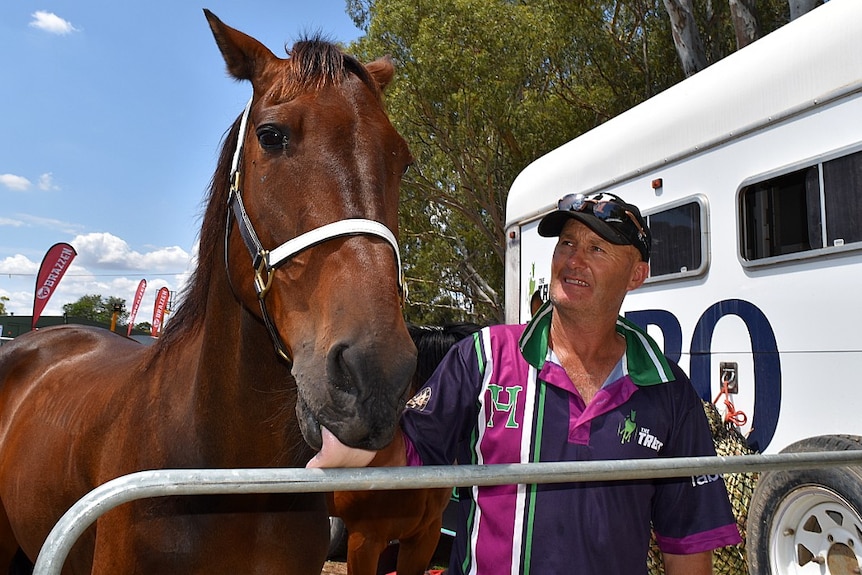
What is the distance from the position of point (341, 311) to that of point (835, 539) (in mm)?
3038

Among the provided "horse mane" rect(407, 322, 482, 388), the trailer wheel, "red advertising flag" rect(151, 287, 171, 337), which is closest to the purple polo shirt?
the trailer wheel

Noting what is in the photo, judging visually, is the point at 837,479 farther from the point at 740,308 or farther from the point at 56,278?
the point at 56,278

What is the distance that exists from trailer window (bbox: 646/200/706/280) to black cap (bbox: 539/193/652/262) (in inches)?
96.7

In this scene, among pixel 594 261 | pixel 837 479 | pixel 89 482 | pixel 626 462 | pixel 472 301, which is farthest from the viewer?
pixel 472 301

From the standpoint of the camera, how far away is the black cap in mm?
1946

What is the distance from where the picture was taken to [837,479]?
313 cm

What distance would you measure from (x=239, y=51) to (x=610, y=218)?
122cm

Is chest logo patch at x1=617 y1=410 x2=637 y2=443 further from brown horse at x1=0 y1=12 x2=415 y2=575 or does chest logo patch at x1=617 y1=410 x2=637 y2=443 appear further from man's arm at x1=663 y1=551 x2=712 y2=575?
brown horse at x1=0 y1=12 x2=415 y2=575

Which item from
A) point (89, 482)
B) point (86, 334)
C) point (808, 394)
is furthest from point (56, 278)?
point (808, 394)

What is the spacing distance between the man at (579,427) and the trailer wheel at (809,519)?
166cm

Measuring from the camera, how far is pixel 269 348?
2031mm

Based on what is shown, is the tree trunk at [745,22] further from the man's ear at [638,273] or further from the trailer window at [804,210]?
the man's ear at [638,273]

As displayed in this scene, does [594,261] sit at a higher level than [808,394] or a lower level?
higher

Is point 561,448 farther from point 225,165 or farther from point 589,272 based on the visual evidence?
point 225,165
